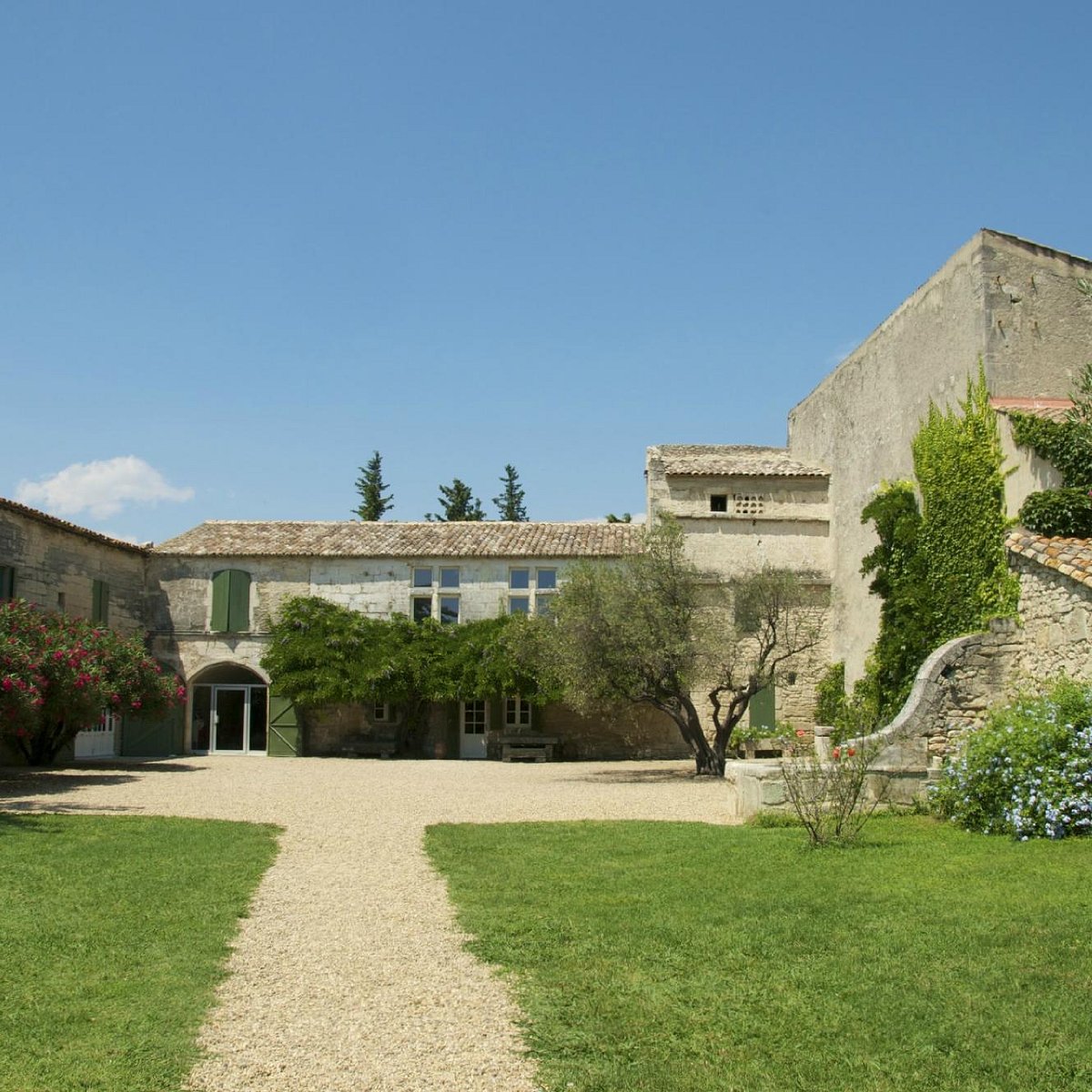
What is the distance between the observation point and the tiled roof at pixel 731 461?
83.1 ft

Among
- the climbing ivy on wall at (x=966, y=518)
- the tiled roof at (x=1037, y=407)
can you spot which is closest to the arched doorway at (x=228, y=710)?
the climbing ivy on wall at (x=966, y=518)

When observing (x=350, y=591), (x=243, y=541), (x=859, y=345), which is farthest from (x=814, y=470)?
(x=243, y=541)

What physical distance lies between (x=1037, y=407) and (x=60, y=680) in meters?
15.5

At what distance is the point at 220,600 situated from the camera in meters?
27.2

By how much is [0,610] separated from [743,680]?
1555cm

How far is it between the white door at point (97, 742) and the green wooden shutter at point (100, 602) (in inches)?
86.7

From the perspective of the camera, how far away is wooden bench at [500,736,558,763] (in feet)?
83.7

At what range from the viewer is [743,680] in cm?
2541

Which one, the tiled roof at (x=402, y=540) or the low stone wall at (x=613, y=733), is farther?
the tiled roof at (x=402, y=540)

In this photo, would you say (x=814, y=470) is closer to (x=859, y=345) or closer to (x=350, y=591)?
(x=859, y=345)

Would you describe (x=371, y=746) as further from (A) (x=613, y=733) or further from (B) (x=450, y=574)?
(A) (x=613, y=733)

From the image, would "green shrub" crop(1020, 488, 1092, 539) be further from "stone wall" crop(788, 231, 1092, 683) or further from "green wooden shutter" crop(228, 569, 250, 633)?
"green wooden shutter" crop(228, 569, 250, 633)

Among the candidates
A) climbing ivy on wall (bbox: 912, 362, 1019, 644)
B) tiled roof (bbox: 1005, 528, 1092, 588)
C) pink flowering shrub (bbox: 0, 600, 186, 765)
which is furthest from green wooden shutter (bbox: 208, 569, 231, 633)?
tiled roof (bbox: 1005, 528, 1092, 588)

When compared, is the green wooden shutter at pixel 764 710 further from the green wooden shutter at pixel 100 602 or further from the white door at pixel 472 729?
the green wooden shutter at pixel 100 602
